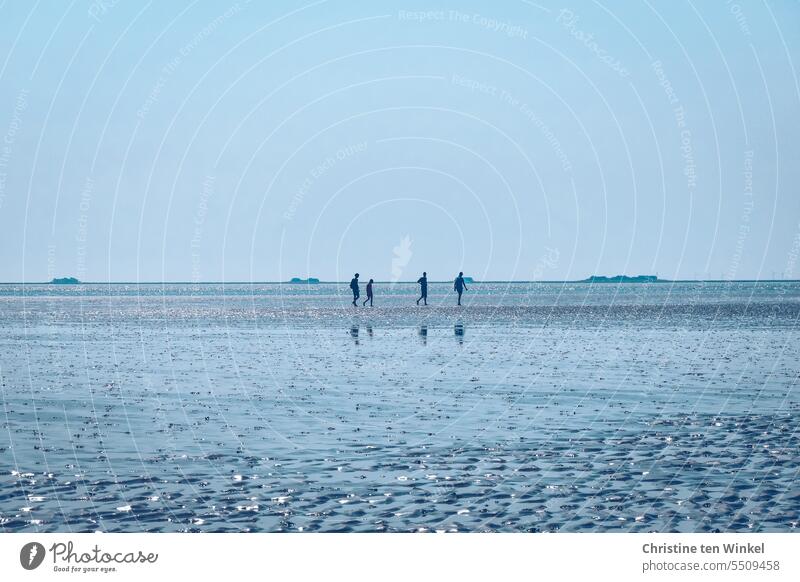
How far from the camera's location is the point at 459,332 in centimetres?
4344

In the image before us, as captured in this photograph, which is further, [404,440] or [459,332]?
[459,332]

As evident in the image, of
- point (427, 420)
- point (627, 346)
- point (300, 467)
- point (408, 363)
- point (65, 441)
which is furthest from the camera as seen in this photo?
point (627, 346)

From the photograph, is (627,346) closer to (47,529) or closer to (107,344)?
(107,344)

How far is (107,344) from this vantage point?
38.7m

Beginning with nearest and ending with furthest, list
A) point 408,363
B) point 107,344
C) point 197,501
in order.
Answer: point 197,501 → point 408,363 → point 107,344
